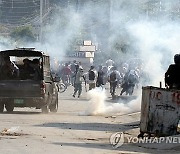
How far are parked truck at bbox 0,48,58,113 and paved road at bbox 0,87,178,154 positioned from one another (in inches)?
54.3

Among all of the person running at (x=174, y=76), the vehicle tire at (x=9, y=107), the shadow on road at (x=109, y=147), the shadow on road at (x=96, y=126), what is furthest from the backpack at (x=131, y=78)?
the shadow on road at (x=109, y=147)

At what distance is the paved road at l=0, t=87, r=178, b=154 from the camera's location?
38.2 feet

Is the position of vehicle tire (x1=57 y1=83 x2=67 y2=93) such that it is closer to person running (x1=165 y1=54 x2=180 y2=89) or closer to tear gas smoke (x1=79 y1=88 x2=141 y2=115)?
tear gas smoke (x1=79 y1=88 x2=141 y2=115)

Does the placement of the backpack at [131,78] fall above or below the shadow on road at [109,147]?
above

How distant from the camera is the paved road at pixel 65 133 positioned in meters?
11.6

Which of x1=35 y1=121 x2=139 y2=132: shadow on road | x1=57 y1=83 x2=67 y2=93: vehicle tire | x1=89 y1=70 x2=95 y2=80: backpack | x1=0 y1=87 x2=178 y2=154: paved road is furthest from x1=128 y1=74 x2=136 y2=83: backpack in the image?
x1=35 y1=121 x2=139 y2=132: shadow on road

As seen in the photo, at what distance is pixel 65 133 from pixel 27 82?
6230mm

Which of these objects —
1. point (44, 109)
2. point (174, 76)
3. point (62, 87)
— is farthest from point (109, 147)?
point (62, 87)

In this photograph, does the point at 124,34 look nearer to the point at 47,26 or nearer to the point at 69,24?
the point at 69,24

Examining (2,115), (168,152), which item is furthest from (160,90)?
(2,115)

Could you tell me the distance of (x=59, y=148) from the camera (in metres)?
11.6

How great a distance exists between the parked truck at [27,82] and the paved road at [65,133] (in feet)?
4.52

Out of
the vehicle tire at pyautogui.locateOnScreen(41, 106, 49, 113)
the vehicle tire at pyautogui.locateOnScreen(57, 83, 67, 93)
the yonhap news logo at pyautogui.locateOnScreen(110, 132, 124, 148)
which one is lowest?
the vehicle tire at pyautogui.locateOnScreen(57, 83, 67, 93)

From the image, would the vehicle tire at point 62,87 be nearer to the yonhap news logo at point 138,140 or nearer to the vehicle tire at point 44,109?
the vehicle tire at point 44,109
